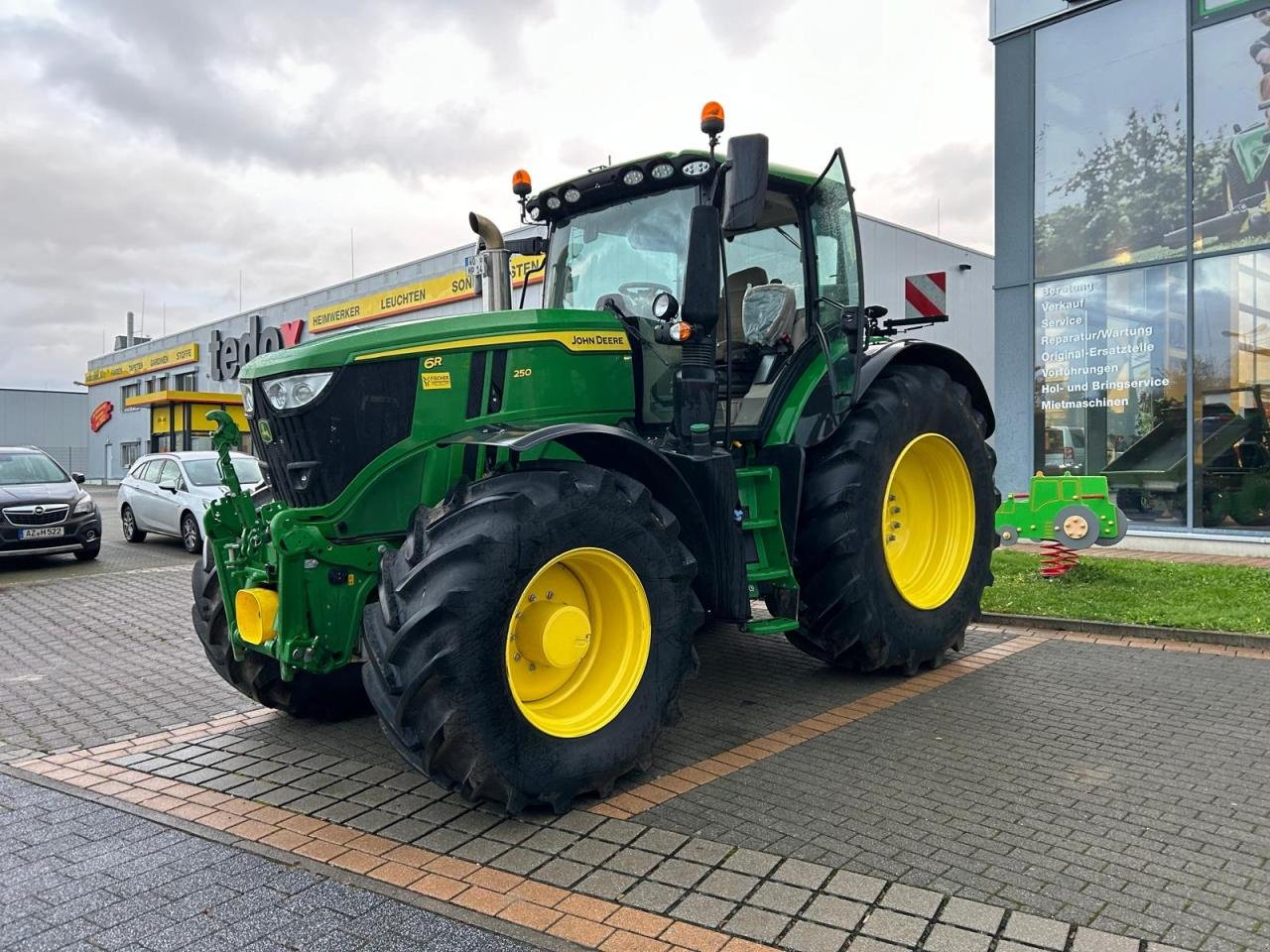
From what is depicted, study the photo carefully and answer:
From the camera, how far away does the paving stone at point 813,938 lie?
2906 mm

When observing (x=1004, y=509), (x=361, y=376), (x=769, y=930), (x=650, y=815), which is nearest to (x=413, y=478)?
(x=361, y=376)

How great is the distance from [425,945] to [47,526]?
40.7 feet

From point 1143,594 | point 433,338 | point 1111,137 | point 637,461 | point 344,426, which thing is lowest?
point 1143,594

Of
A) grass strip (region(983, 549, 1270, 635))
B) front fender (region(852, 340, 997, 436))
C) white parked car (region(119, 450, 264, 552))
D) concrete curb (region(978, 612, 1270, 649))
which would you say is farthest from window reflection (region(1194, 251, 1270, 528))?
white parked car (region(119, 450, 264, 552))

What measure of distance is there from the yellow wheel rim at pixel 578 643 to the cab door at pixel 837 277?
206 centimetres

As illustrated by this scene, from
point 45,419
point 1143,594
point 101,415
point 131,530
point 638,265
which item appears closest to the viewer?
point 638,265

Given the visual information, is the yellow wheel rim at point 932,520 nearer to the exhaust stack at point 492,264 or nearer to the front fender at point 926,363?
the front fender at point 926,363

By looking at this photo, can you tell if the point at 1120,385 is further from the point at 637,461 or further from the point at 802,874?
the point at 802,874

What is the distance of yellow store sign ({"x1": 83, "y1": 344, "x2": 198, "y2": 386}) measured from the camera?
4300cm

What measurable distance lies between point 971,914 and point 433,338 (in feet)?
10.0

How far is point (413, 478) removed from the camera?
4398 mm

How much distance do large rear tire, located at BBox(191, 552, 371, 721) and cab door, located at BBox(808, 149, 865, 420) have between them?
310 centimetres

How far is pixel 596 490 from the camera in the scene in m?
3.98

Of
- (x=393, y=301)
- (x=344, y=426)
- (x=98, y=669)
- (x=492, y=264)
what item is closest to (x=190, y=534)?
(x=98, y=669)
